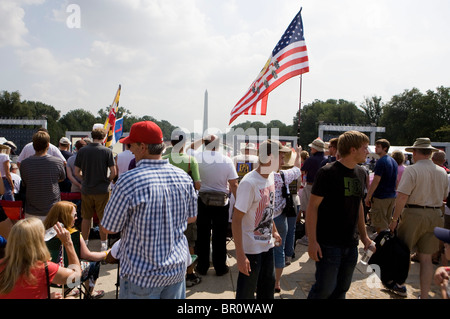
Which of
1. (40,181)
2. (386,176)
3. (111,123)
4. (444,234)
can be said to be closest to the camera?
(444,234)

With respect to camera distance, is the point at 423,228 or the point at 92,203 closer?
the point at 423,228

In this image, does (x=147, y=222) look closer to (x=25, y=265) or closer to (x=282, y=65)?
(x=25, y=265)

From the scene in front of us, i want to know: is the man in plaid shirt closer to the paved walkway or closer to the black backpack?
the paved walkway

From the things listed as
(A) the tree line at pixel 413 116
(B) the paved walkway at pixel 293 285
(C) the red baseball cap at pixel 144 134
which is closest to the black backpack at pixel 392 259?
(B) the paved walkway at pixel 293 285

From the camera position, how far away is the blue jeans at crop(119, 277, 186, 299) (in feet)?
6.42

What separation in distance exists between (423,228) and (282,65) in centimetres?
406

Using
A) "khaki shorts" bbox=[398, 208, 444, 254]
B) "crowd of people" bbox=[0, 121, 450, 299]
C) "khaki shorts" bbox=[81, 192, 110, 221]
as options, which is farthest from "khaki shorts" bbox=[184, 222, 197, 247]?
"khaki shorts" bbox=[398, 208, 444, 254]

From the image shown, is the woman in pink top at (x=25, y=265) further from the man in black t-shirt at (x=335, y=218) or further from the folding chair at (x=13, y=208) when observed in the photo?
the folding chair at (x=13, y=208)

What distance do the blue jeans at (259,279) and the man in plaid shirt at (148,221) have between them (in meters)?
0.83

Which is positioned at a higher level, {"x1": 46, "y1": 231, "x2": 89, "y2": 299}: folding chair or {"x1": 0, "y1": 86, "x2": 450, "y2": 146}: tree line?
{"x1": 0, "y1": 86, "x2": 450, "y2": 146}: tree line

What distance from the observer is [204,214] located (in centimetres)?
452

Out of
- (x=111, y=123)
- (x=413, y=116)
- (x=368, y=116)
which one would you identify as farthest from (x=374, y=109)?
(x=111, y=123)

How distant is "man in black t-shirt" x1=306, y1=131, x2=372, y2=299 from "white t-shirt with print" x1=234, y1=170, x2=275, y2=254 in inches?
14.9
